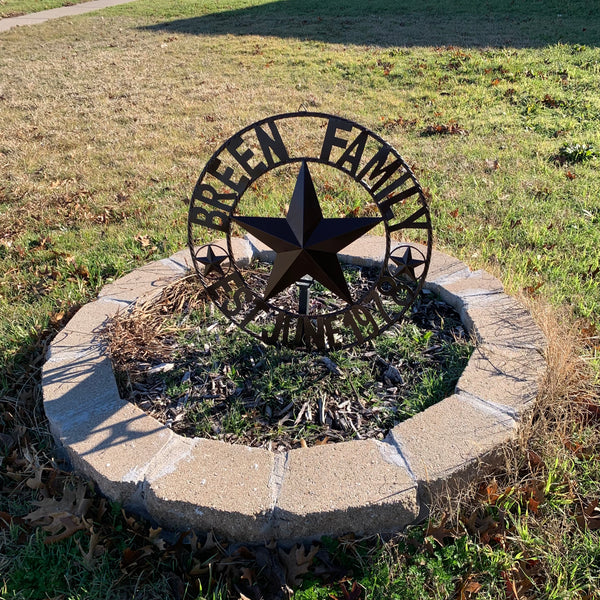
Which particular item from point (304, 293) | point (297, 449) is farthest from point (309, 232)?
point (297, 449)

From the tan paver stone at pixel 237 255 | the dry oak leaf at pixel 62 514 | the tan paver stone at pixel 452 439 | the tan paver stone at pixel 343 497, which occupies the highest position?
the tan paver stone at pixel 237 255

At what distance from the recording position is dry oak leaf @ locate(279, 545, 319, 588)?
1.97 m

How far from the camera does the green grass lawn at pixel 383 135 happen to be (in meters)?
2.06

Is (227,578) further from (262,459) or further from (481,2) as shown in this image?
(481,2)

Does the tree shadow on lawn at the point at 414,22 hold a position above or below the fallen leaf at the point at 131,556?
above

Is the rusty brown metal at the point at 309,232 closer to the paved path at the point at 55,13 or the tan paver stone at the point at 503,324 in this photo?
the tan paver stone at the point at 503,324

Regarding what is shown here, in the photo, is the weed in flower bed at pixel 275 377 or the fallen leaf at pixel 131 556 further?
the weed in flower bed at pixel 275 377

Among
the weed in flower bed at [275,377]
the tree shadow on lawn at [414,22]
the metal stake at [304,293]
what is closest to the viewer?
the weed in flower bed at [275,377]

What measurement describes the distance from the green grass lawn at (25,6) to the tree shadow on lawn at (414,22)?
5486 mm

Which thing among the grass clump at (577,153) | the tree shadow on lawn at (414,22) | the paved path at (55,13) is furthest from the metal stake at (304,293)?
the paved path at (55,13)

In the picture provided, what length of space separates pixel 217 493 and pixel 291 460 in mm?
320

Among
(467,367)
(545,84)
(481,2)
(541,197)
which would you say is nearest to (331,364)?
(467,367)

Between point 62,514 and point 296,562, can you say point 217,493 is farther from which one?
point 62,514

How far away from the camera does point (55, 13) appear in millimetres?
15953
